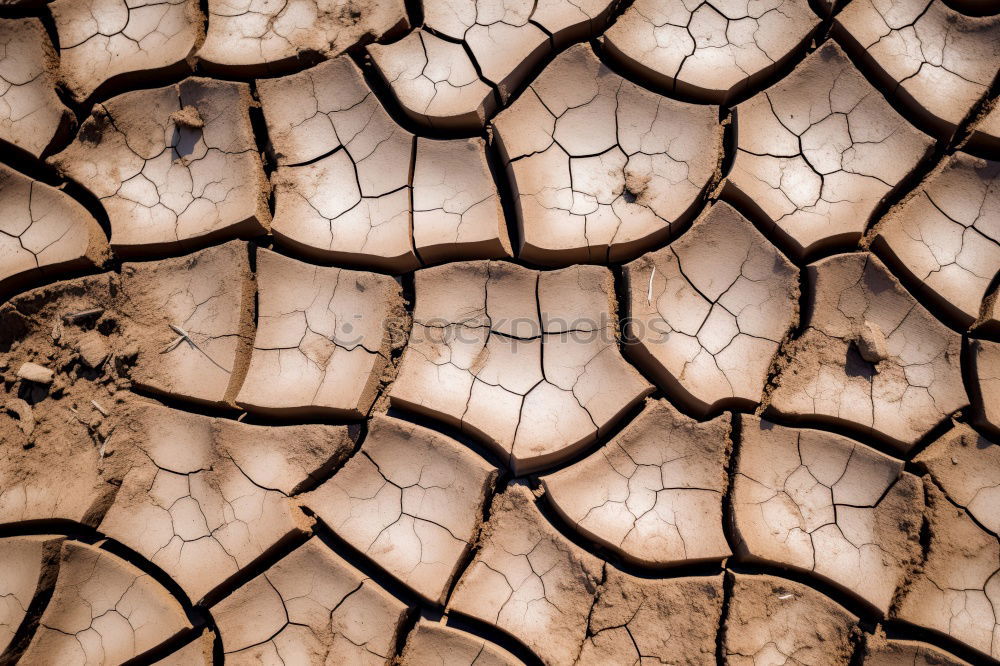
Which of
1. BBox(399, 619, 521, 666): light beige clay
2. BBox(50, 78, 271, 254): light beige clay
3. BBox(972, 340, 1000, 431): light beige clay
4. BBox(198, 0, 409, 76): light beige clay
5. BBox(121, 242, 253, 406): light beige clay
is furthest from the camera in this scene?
BBox(198, 0, 409, 76): light beige clay

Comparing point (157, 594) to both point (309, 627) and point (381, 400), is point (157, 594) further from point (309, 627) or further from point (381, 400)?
point (381, 400)

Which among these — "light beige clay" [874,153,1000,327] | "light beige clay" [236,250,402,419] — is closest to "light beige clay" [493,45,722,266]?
"light beige clay" [236,250,402,419]

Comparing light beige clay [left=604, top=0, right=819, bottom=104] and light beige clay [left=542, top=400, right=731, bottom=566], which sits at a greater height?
light beige clay [left=604, top=0, right=819, bottom=104]

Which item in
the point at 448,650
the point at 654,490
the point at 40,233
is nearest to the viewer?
the point at 448,650

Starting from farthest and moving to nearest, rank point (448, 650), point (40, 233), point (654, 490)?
point (40, 233)
point (654, 490)
point (448, 650)

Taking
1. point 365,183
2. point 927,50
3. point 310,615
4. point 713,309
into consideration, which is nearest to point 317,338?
point 365,183

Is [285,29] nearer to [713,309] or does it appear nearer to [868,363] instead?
[713,309]

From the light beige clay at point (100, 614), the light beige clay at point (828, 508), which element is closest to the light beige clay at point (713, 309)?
the light beige clay at point (828, 508)

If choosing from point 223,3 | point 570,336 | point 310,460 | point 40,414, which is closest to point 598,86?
point 570,336

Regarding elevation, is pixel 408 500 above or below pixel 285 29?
below

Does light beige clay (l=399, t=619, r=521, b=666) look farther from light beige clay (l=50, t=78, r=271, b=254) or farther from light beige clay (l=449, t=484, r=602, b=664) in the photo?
light beige clay (l=50, t=78, r=271, b=254)
